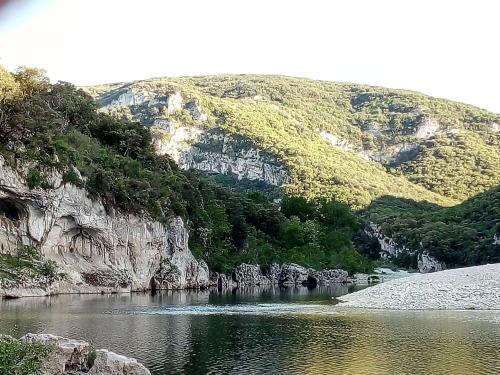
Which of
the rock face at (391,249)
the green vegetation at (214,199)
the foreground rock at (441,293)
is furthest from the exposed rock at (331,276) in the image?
the foreground rock at (441,293)

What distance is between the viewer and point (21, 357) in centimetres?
1808

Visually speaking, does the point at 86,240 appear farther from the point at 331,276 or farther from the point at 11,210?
the point at 331,276

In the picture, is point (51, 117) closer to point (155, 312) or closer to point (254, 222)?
point (155, 312)

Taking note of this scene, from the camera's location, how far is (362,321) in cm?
4081

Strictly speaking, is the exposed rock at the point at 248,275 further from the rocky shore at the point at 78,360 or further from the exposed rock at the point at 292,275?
the rocky shore at the point at 78,360

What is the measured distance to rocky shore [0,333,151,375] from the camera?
19.4 m

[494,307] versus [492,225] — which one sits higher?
[492,225]

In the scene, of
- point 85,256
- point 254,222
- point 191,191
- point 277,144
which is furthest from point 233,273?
point 277,144

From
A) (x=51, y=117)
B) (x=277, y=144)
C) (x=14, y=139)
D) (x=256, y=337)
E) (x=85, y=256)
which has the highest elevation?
(x=277, y=144)

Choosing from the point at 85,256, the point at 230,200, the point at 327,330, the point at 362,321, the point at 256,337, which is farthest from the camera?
the point at 230,200

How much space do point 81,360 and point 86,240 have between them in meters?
48.5

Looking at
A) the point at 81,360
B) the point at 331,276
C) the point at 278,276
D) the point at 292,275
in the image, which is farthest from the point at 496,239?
the point at 81,360

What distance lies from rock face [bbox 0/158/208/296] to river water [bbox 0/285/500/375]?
34.6ft

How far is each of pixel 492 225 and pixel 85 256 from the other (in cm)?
8915
